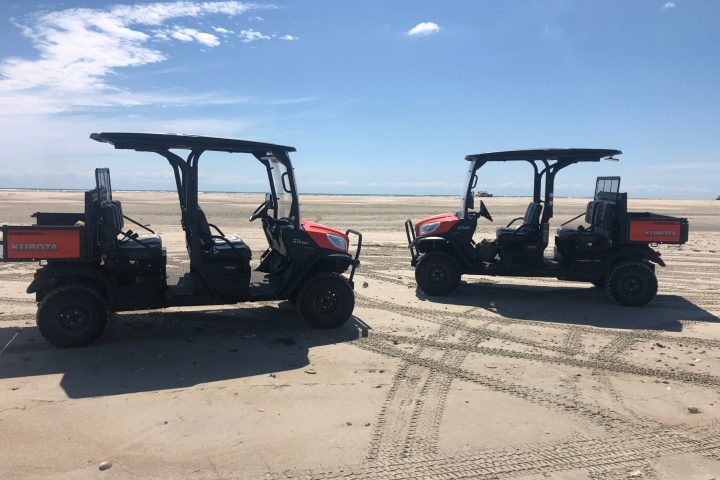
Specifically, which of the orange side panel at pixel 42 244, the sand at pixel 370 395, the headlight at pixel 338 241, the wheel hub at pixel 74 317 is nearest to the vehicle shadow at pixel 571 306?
the sand at pixel 370 395

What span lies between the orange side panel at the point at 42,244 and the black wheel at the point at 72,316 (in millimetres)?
388

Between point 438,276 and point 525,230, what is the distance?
5.62 feet

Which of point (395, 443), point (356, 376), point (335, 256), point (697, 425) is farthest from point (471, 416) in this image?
point (335, 256)

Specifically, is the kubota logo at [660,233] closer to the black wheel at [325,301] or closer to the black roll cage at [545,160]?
the black roll cage at [545,160]

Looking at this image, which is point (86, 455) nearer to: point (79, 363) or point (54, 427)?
point (54, 427)

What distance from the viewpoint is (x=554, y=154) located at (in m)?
8.87

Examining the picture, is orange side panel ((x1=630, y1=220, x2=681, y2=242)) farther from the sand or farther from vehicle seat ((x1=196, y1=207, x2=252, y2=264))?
vehicle seat ((x1=196, y1=207, x2=252, y2=264))

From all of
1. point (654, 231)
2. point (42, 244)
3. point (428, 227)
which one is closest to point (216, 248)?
point (42, 244)

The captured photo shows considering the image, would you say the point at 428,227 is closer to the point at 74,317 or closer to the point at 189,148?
the point at 189,148

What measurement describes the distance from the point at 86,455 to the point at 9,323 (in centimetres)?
398

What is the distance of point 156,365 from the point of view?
527 cm

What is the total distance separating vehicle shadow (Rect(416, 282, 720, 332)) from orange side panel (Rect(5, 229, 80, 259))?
511 centimetres

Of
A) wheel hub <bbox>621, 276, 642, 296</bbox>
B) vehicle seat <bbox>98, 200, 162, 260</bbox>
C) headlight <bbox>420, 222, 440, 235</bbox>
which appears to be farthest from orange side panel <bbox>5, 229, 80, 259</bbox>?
wheel hub <bbox>621, 276, 642, 296</bbox>

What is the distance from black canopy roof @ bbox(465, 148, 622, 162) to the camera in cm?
879
